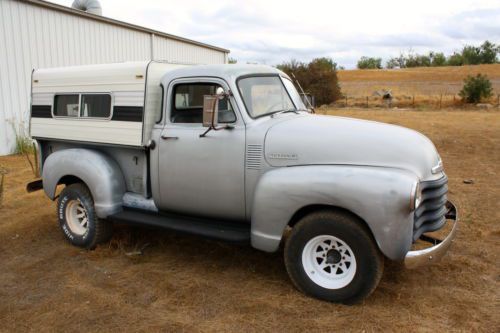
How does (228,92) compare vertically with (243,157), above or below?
above

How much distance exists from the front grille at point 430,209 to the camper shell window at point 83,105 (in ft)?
11.3

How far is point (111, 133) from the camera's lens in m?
5.08

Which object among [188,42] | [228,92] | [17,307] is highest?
[188,42]

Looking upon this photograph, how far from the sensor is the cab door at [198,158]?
4375mm

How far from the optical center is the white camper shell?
4.85 m

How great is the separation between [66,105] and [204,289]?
2956 mm

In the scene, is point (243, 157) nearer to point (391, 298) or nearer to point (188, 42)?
point (391, 298)

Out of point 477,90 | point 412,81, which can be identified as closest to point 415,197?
point 477,90

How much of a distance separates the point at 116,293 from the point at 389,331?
8.17 feet

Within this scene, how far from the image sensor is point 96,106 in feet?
17.4

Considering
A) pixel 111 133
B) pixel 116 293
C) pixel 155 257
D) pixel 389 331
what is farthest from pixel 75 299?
pixel 389 331

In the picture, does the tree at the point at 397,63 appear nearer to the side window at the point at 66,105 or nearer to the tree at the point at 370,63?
the tree at the point at 370,63

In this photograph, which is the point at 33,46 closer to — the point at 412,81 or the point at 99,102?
the point at 99,102

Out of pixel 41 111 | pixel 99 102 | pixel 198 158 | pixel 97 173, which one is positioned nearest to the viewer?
pixel 198 158
